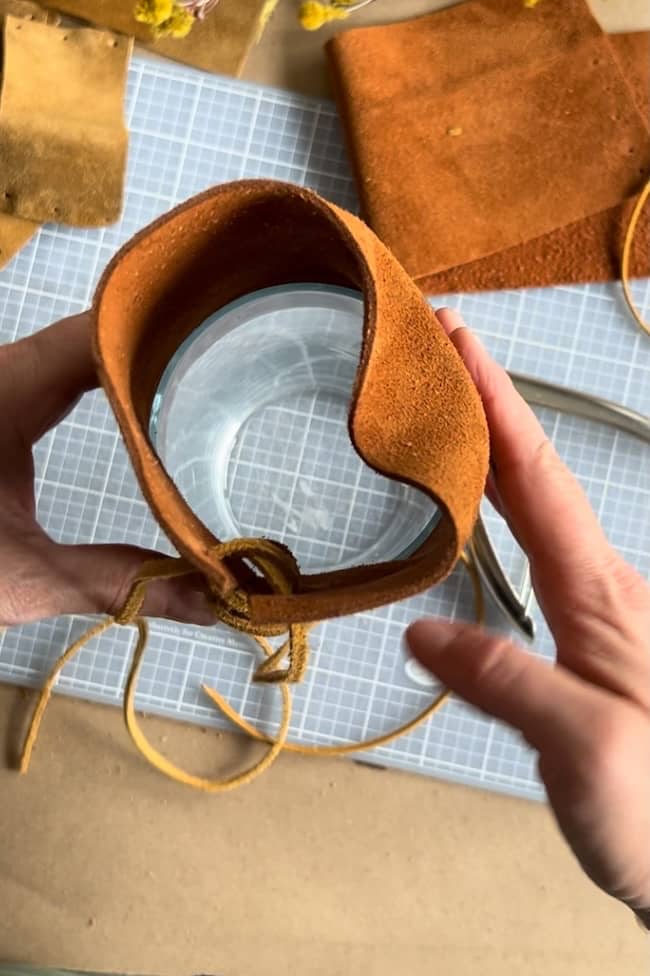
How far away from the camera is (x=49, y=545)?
385 mm

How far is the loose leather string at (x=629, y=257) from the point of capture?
53cm

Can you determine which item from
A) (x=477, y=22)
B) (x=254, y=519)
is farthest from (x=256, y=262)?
(x=477, y=22)

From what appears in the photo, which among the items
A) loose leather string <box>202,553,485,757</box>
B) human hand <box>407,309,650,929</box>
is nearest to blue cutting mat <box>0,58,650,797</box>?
loose leather string <box>202,553,485,757</box>

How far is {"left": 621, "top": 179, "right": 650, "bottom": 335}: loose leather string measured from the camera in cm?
53

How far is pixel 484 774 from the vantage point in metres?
0.52

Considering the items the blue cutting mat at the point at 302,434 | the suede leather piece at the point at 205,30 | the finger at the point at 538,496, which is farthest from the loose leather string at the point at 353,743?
the suede leather piece at the point at 205,30

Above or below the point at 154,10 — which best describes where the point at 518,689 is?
below

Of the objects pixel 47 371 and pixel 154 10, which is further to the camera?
pixel 154 10

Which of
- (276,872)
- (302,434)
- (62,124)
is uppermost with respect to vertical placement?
(62,124)

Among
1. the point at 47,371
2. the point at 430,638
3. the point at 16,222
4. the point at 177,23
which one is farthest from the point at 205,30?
the point at 430,638

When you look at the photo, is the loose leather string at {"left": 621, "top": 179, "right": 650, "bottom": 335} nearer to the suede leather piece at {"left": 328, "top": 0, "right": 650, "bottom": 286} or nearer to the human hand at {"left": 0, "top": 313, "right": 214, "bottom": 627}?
the suede leather piece at {"left": 328, "top": 0, "right": 650, "bottom": 286}

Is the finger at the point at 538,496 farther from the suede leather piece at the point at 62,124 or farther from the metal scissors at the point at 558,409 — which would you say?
the suede leather piece at the point at 62,124

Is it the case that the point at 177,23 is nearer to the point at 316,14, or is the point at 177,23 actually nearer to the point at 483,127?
the point at 316,14

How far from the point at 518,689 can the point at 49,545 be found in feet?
0.66
